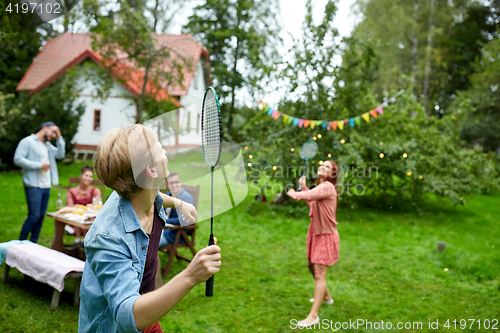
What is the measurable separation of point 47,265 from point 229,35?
1968cm

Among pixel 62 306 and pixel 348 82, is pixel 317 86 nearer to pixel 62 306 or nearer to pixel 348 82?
pixel 348 82

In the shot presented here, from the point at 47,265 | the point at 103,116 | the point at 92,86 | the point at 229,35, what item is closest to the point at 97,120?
the point at 103,116

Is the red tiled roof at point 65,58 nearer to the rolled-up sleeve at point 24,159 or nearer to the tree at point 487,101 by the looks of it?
the rolled-up sleeve at point 24,159

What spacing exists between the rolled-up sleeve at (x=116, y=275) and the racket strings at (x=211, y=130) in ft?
1.76

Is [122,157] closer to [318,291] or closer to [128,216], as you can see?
[128,216]

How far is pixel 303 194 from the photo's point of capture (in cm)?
401

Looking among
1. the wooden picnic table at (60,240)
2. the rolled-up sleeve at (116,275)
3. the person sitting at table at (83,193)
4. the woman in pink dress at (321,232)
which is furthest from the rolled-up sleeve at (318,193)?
the person sitting at table at (83,193)

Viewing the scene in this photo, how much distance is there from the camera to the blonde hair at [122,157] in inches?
55.2

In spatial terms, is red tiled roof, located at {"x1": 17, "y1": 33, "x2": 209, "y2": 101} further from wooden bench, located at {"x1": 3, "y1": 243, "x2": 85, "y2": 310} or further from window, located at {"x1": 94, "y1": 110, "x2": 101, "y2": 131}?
wooden bench, located at {"x1": 3, "y1": 243, "x2": 85, "y2": 310}

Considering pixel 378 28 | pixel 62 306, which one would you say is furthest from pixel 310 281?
pixel 378 28

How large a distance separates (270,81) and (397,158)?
3.78 metres

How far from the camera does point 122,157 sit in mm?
1410

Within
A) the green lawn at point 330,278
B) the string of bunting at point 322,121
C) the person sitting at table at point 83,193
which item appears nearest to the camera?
the green lawn at point 330,278

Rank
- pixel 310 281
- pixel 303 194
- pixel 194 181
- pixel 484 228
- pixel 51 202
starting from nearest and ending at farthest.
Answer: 1. pixel 194 181
2. pixel 303 194
3. pixel 310 281
4. pixel 484 228
5. pixel 51 202
